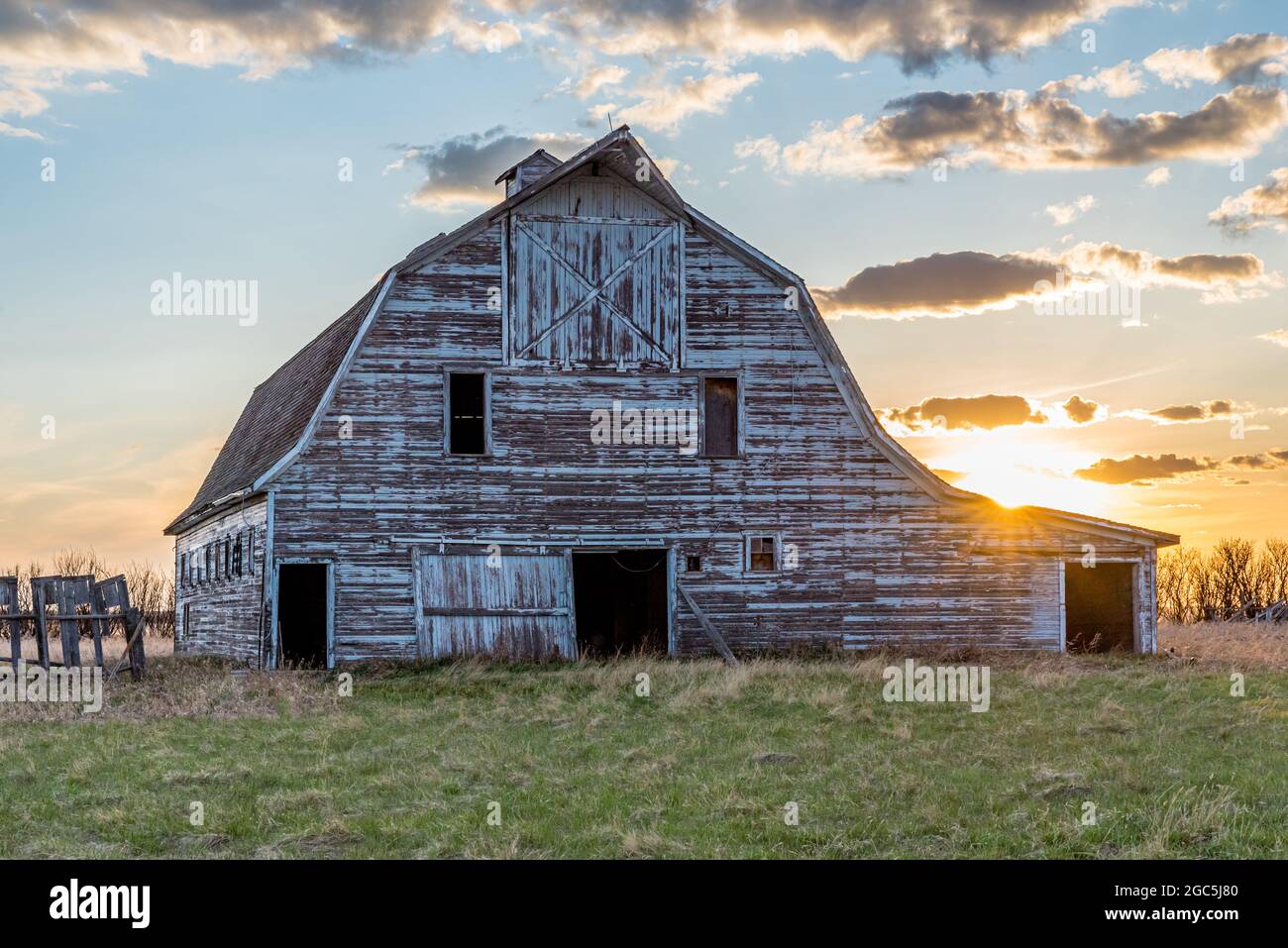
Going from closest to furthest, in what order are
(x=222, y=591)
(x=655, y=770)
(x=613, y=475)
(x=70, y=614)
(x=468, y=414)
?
(x=655, y=770) < (x=70, y=614) < (x=468, y=414) < (x=613, y=475) < (x=222, y=591)

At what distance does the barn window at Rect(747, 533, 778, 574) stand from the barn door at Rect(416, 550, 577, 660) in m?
3.40

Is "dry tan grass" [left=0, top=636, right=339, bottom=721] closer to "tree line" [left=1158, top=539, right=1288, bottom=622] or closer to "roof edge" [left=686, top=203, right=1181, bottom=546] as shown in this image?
"roof edge" [left=686, top=203, right=1181, bottom=546]

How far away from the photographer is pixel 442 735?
15.7 metres

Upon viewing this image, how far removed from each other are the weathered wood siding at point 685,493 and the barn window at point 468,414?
0.37 meters

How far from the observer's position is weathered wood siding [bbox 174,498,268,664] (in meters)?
24.6

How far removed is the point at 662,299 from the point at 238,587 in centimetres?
986

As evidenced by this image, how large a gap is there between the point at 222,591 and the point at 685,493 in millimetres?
10372

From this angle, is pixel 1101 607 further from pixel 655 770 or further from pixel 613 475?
pixel 655 770

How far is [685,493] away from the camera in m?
25.0

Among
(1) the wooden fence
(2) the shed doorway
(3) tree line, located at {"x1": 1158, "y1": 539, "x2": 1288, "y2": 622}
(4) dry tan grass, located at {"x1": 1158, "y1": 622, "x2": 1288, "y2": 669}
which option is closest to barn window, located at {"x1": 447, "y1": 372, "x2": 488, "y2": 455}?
(1) the wooden fence

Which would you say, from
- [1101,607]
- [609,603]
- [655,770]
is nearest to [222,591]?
[609,603]
